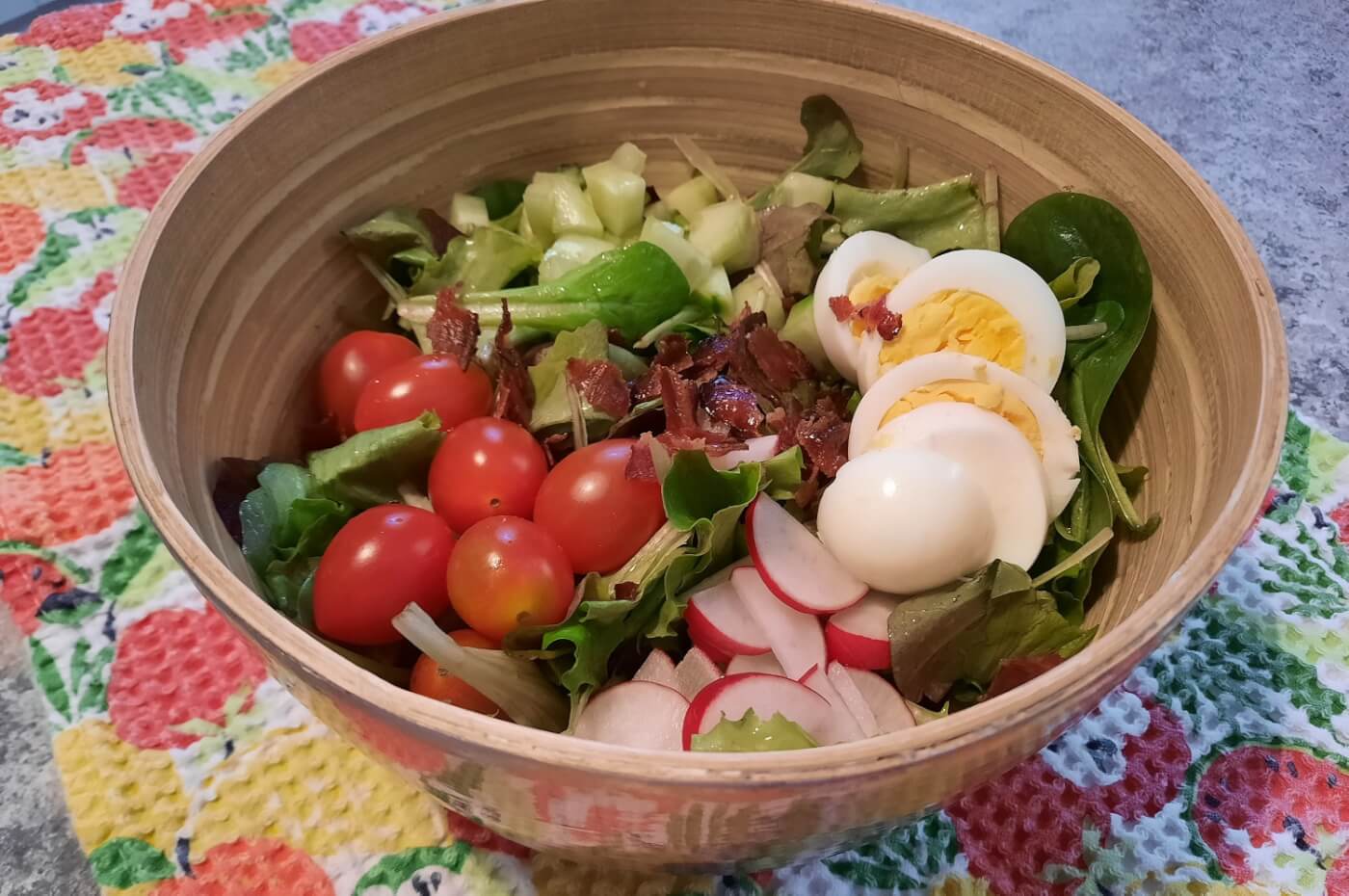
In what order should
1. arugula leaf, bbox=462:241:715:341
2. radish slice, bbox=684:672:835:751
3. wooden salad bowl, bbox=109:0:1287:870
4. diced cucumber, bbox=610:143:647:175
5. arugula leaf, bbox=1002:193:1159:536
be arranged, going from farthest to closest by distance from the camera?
1. diced cucumber, bbox=610:143:647:175
2. arugula leaf, bbox=462:241:715:341
3. arugula leaf, bbox=1002:193:1159:536
4. radish slice, bbox=684:672:835:751
5. wooden salad bowl, bbox=109:0:1287:870

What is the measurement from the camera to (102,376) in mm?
1145

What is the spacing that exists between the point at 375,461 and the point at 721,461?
1.05ft

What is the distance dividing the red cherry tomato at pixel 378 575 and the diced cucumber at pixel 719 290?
0.43 m

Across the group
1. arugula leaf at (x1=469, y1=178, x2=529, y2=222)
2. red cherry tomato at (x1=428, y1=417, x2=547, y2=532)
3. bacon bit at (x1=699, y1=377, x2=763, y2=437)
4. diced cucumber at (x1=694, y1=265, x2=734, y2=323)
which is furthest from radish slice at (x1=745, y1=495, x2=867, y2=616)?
arugula leaf at (x1=469, y1=178, x2=529, y2=222)

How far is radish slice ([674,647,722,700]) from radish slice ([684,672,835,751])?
44 millimetres

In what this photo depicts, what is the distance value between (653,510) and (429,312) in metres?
0.38

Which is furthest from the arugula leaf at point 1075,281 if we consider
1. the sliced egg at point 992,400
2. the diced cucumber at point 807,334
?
the diced cucumber at point 807,334

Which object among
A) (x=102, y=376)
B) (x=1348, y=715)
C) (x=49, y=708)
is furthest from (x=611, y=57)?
(x=1348, y=715)

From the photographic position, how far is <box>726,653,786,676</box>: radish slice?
0.84 m

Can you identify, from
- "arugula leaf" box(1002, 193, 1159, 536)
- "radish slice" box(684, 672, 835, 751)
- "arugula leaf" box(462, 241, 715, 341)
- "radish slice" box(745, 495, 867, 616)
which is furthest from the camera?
"arugula leaf" box(462, 241, 715, 341)

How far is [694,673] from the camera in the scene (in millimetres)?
830

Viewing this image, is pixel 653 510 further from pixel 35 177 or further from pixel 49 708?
pixel 35 177

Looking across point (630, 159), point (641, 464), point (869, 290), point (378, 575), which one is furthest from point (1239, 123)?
point (378, 575)

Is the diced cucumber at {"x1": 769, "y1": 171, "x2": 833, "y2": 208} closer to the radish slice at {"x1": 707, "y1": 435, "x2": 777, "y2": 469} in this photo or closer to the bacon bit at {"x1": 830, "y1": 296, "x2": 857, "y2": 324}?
the bacon bit at {"x1": 830, "y1": 296, "x2": 857, "y2": 324}
